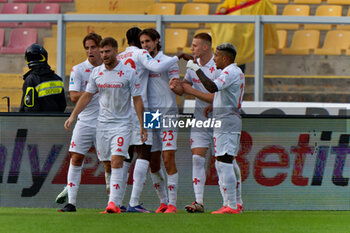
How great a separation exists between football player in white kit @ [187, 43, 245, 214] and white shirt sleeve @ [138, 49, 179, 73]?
0.82 ft

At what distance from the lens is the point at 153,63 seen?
7.10m

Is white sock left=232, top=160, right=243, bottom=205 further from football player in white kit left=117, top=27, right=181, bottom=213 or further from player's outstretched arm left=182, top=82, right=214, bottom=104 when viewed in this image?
football player in white kit left=117, top=27, right=181, bottom=213

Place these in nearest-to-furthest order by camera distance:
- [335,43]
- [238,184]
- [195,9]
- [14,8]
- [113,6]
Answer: [238,184] → [335,43] → [113,6] → [14,8] → [195,9]

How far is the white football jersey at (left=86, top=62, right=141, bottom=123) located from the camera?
695cm

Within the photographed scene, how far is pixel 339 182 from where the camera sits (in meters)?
8.08

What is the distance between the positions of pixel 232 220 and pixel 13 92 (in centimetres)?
365

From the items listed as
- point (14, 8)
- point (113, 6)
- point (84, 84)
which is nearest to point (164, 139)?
point (84, 84)

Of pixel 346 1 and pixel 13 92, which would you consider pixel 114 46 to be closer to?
pixel 13 92

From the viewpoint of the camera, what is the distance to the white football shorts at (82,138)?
7.46 meters

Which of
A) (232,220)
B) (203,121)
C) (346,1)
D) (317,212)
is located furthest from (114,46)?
(346,1)

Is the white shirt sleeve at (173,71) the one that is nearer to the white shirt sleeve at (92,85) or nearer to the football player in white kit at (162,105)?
the football player in white kit at (162,105)

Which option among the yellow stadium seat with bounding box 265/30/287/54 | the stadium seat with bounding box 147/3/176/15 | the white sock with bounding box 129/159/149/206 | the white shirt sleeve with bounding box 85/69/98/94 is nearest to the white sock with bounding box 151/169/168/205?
the white sock with bounding box 129/159/149/206

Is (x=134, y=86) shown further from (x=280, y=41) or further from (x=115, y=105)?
Result: (x=280, y=41)

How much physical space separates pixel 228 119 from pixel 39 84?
207cm
